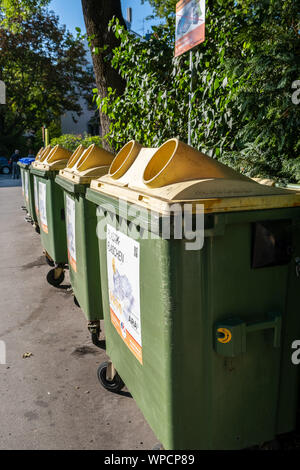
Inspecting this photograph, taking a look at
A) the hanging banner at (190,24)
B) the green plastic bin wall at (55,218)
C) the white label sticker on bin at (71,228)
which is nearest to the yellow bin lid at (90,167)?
the white label sticker on bin at (71,228)

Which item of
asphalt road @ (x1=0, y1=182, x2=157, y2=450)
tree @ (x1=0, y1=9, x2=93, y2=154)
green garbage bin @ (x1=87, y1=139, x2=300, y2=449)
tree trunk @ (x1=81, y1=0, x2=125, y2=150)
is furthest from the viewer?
tree @ (x1=0, y1=9, x2=93, y2=154)

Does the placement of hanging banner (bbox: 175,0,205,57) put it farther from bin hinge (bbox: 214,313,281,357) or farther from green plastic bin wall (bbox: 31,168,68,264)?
bin hinge (bbox: 214,313,281,357)

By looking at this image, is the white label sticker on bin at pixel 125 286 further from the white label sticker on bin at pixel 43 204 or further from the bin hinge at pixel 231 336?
the white label sticker on bin at pixel 43 204

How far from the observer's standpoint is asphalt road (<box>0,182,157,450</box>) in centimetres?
260

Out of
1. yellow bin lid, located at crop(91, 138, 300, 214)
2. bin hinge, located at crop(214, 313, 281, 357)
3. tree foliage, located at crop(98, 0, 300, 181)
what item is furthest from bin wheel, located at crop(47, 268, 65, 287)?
bin hinge, located at crop(214, 313, 281, 357)

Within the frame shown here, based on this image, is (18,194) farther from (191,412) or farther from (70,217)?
(191,412)

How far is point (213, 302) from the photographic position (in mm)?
1902

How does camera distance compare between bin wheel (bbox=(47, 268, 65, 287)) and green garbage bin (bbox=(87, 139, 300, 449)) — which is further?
bin wheel (bbox=(47, 268, 65, 287))

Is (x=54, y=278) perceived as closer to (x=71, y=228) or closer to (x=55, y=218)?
(x=55, y=218)

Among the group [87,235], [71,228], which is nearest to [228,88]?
[87,235]

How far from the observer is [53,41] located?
3186 centimetres

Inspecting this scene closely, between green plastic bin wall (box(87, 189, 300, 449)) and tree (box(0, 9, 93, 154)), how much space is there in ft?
108

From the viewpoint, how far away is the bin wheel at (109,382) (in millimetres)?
3062

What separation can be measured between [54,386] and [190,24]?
10.8 ft
